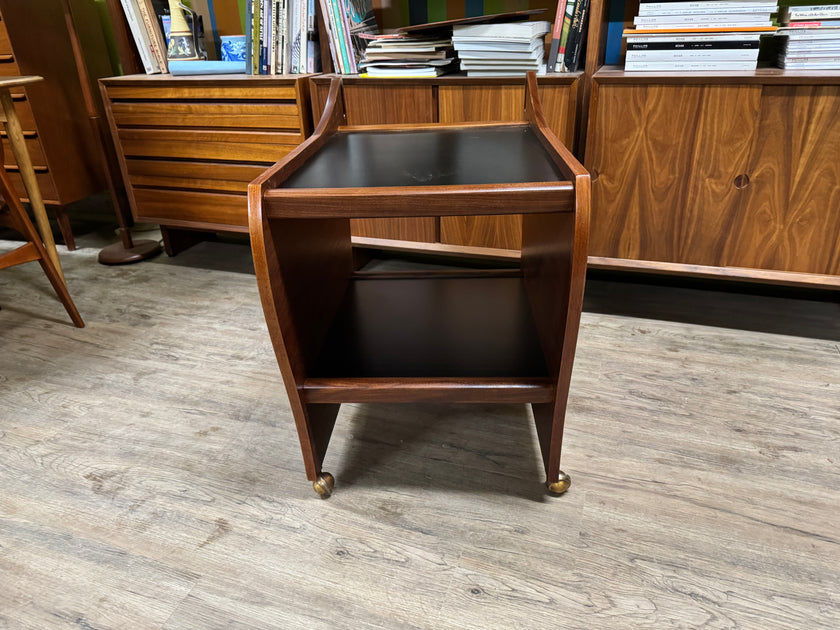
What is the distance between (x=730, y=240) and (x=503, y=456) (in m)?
0.87

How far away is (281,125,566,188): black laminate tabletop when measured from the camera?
92 centimetres

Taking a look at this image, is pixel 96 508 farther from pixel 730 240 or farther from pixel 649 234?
pixel 730 240

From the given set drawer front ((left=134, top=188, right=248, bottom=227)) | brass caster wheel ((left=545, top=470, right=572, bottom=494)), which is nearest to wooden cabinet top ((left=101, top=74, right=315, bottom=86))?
drawer front ((left=134, top=188, right=248, bottom=227))

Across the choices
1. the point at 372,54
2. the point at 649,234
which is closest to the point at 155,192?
the point at 372,54

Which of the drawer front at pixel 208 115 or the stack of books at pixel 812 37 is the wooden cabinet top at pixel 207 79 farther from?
the stack of books at pixel 812 37

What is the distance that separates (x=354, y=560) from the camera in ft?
3.20

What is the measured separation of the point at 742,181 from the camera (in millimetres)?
1451

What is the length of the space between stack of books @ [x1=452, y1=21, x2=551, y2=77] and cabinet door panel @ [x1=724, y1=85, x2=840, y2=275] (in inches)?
23.4

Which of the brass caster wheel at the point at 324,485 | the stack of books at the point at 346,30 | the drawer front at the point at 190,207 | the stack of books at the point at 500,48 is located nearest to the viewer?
the brass caster wheel at the point at 324,485

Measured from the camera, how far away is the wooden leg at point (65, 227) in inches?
92.4

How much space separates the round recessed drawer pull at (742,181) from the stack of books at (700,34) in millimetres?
265

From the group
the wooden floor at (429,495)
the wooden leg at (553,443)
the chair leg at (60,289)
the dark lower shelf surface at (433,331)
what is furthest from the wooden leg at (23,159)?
the wooden leg at (553,443)

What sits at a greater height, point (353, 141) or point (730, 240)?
point (353, 141)

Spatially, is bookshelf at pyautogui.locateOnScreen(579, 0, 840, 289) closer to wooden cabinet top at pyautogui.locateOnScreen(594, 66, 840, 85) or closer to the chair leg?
wooden cabinet top at pyautogui.locateOnScreen(594, 66, 840, 85)
